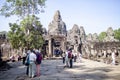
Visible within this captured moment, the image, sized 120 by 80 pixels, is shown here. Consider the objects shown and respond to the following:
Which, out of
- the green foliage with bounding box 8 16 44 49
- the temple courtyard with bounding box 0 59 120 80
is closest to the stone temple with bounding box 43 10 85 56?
the green foliage with bounding box 8 16 44 49

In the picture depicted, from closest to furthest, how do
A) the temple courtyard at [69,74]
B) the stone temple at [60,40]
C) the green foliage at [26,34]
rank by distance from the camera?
1. the temple courtyard at [69,74]
2. the green foliage at [26,34]
3. the stone temple at [60,40]

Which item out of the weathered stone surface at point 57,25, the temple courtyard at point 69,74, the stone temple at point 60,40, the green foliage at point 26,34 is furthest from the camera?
the weathered stone surface at point 57,25

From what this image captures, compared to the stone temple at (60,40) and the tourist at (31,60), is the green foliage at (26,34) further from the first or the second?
the tourist at (31,60)

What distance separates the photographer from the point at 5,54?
4103 centimetres

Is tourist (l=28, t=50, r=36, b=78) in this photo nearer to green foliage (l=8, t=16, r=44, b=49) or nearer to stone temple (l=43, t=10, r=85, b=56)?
green foliage (l=8, t=16, r=44, b=49)

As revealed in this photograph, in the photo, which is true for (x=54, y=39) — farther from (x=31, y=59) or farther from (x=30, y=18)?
(x=31, y=59)

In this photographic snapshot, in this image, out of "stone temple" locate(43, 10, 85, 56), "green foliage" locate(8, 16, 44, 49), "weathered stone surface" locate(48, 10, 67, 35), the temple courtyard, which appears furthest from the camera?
"weathered stone surface" locate(48, 10, 67, 35)

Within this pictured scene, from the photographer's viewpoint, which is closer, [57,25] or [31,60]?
[31,60]

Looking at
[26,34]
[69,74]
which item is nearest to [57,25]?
[26,34]

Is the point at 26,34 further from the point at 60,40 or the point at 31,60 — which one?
the point at 31,60

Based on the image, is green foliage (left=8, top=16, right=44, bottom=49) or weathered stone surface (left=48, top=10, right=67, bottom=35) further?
weathered stone surface (left=48, top=10, right=67, bottom=35)

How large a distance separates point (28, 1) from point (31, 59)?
21.3m

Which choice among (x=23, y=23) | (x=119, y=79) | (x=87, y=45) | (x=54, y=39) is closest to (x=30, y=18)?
(x=23, y=23)

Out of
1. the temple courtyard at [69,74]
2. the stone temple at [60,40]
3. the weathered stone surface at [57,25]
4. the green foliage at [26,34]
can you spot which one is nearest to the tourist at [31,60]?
the temple courtyard at [69,74]
